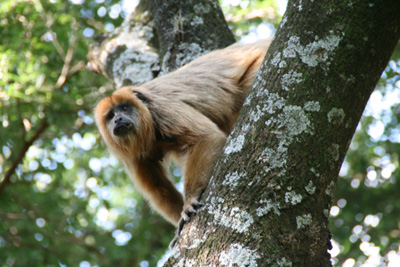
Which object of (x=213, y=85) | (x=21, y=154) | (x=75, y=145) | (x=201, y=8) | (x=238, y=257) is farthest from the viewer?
(x=75, y=145)

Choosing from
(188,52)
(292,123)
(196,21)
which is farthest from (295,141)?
(196,21)

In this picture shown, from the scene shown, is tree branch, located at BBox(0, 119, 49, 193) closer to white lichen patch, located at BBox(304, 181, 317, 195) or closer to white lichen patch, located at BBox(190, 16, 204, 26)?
white lichen patch, located at BBox(190, 16, 204, 26)

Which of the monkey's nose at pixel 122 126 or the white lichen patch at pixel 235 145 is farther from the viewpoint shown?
the monkey's nose at pixel 122 126

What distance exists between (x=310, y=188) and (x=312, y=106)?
0.54 m

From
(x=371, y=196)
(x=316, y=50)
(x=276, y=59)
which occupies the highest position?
(x=316, y=50)

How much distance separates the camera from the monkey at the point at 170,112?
4.86 m

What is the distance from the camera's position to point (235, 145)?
307cm

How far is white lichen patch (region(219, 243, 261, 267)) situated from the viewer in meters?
2.64

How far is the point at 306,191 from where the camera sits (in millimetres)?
2818

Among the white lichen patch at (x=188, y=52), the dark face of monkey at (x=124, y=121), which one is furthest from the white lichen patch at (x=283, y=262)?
the white lichen patch at (x=188, y=52)

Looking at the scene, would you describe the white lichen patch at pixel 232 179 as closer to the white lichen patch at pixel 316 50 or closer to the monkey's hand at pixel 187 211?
the monkey's hand at pixel 187 211

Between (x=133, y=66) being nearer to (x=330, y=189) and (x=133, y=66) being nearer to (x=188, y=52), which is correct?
(x=188, y=52)

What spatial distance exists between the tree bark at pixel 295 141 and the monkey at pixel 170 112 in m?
1.60

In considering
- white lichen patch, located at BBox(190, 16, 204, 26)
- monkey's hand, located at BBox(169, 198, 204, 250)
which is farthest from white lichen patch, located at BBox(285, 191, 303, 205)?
white lichen patch, located at BBox(190, 16, 204, 26)
